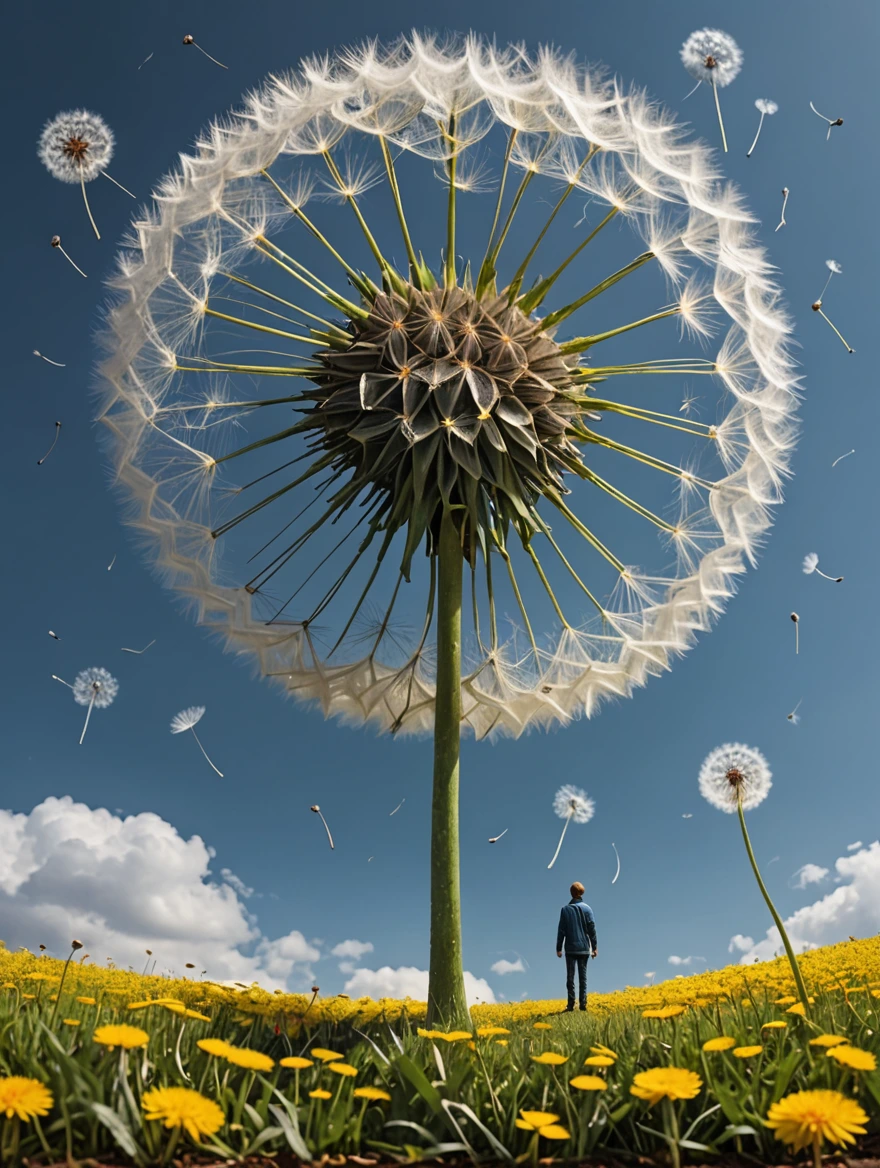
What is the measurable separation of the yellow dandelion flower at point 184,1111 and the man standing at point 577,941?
33.9 feet

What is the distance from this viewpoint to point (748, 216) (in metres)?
9.98

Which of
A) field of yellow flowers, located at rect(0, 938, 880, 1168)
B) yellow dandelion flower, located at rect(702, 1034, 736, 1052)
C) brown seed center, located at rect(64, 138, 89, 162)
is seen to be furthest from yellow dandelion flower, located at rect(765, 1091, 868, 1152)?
brown seed center, located at rect(64, 138, 89, 162)

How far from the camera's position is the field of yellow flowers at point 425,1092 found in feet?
9.12

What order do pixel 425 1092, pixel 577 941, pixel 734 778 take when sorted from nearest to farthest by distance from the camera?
pixel 425 1092
pixel 734 778
pixel 577 941

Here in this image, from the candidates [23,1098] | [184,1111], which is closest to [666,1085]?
[184,1111]

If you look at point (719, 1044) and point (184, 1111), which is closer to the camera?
point (184, 1111)

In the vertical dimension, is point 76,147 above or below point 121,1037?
above

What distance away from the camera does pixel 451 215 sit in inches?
362

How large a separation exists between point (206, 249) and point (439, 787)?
6.09 m

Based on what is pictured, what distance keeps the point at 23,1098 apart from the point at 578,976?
35.9 ft

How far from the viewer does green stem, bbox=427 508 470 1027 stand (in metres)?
8.02

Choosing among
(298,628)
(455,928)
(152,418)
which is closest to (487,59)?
(152,418)

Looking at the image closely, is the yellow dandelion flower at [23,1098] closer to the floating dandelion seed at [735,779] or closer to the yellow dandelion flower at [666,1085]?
the yellow dandelion flower at [666,1085]

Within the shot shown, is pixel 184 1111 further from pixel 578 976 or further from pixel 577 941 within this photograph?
pixel 578 976
